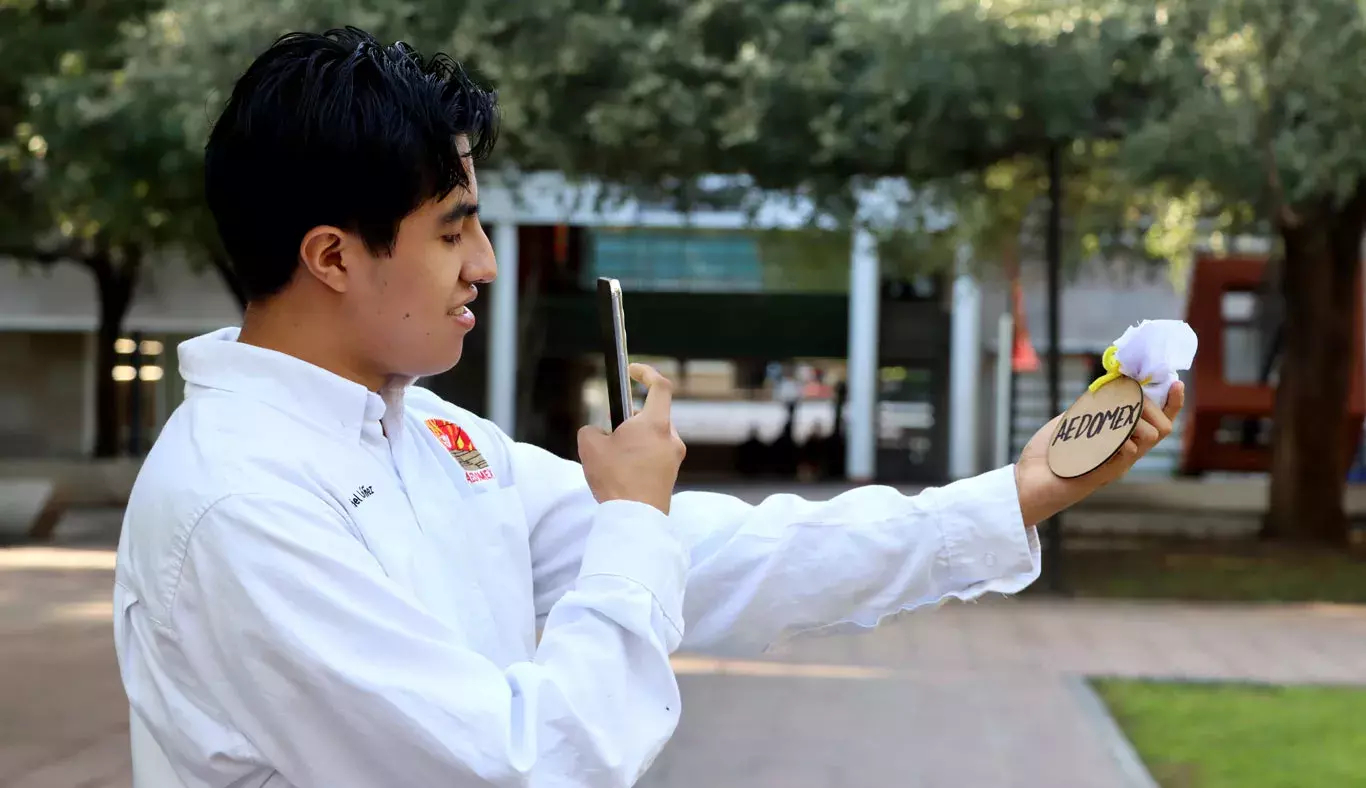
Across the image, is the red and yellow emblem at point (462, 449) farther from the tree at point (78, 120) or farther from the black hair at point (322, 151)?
the tree at point (78, 120)

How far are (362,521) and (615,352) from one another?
13.7 inches

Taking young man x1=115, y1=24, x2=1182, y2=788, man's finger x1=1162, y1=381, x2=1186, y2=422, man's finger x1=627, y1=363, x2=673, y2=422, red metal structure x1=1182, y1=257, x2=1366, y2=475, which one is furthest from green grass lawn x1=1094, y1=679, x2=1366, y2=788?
red metal structure x1=1182, y1=257, x2=1366, y2=475

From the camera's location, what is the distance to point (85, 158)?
42.0ft

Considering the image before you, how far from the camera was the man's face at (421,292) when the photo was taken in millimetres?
1486

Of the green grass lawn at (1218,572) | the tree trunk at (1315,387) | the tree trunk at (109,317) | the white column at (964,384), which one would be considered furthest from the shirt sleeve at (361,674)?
the white column at (964,384)

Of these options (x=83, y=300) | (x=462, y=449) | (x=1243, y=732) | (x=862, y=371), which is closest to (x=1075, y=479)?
(x=462, y=449)

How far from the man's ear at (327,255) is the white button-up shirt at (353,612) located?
0.31 ft

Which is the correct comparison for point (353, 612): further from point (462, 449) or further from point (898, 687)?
point (898, 687)

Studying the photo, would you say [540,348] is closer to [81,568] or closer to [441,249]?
[81,568]

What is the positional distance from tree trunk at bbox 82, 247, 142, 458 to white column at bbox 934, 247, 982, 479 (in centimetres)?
1463

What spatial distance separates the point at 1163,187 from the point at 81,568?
9.73 metres

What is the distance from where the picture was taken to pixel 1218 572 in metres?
12.5

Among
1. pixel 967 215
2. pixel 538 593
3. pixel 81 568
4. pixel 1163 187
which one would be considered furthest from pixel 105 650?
pixel 967 215

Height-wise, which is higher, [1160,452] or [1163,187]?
[1163,187]
